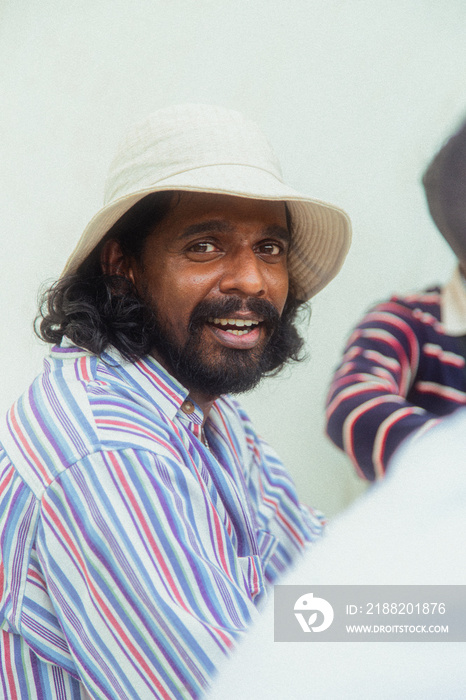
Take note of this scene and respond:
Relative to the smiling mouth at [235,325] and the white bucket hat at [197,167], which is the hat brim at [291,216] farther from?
the smiling mouth at [235,325]

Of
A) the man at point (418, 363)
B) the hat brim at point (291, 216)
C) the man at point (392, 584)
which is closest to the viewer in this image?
the man at point (392, 584)

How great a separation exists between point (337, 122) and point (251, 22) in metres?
A: 0.24

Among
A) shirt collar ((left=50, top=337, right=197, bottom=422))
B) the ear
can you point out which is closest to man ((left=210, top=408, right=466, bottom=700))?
shirt collar ((left=50, top=337, right=197, bottom=422))

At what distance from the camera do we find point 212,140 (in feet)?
Result: 3.26

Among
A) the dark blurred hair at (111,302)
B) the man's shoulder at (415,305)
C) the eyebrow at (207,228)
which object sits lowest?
the dark blurred hair at (111,302)

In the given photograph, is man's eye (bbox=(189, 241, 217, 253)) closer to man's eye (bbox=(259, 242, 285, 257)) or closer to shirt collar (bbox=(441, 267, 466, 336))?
man's eye (bbox=(259, 242, 285, 257))

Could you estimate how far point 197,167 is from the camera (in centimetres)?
96

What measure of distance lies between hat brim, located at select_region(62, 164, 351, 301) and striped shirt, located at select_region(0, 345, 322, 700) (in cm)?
22

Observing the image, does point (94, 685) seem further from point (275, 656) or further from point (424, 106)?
point (424, 106)

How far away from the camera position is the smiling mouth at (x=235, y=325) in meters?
1.04

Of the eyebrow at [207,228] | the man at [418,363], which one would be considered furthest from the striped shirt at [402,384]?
the eyebrow at [207,228]

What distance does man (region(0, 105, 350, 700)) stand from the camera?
72 centimetres

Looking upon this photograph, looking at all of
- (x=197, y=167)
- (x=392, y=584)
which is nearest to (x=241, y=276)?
(x=197, y=167)

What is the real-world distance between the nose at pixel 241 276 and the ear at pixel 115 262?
0.63ft
